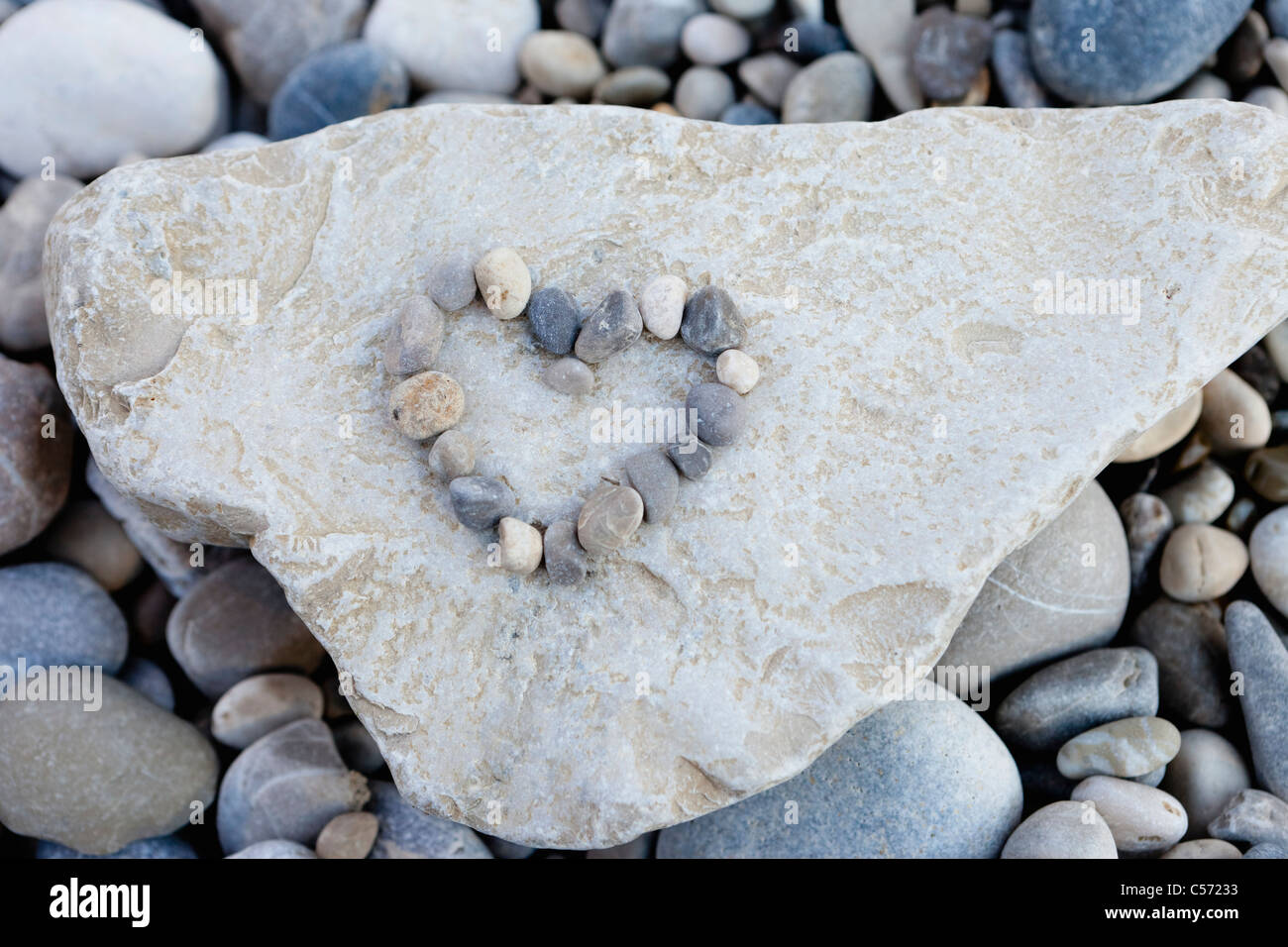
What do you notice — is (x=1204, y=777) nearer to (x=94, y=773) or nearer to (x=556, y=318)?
(x=556, y=318)

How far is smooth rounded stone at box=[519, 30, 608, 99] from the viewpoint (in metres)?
3.35

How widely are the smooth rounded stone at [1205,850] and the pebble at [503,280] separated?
2033 mm

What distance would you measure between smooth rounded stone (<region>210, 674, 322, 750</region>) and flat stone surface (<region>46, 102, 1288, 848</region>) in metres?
0.49

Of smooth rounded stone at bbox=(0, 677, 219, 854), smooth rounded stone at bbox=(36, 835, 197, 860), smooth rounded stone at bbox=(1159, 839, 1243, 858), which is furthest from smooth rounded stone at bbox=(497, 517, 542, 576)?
smooth rounded stone at bbox=(1159, 839, 1243, 858)

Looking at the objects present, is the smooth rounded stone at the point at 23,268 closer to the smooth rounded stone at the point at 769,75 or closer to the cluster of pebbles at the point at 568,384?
the cluster of pebbles at the point at 568,384

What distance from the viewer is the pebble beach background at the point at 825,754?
2.44 m

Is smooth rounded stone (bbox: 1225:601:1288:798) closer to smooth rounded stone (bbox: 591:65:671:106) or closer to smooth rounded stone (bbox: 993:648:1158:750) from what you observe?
smooth rounded stone (bbox: 993:648:1158:750)

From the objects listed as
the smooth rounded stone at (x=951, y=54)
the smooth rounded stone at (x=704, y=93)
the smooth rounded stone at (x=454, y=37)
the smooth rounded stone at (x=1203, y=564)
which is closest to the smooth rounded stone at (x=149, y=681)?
the smooth rounded stone at (x=454, y=37)

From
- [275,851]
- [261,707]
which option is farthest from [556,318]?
[275,851]

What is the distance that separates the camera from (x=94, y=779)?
8.18 feet

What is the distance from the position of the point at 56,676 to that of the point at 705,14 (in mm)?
2840

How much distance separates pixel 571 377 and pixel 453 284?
0.36 metres

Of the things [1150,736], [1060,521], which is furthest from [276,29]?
[1150,736]

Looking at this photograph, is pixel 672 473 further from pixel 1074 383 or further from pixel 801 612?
pixel 1074 383
